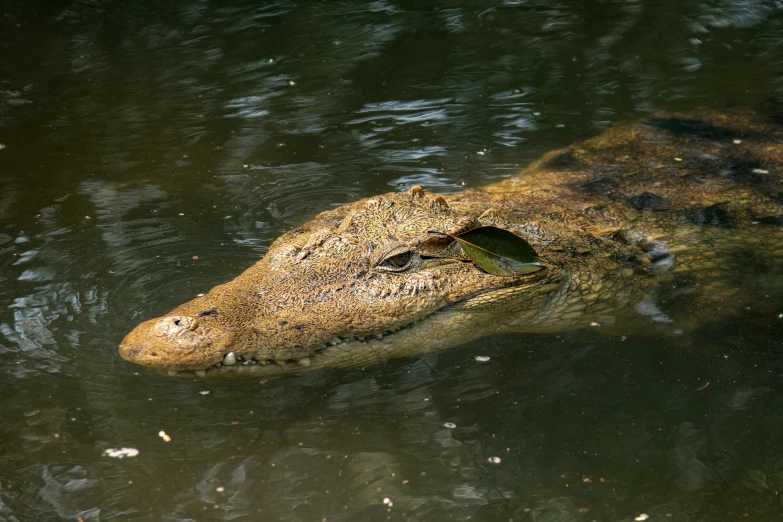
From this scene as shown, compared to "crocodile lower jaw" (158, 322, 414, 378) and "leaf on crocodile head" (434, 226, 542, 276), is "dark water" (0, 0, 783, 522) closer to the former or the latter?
"crocodile lower jaw" (158, 322, 414, 378)

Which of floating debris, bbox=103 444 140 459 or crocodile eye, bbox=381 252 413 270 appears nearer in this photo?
floating debris, bbox=103 444 140 459

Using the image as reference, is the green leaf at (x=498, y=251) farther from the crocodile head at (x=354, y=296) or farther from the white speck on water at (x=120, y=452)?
the white speck on water at (x=120, y=452)

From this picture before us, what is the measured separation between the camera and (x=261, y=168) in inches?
262

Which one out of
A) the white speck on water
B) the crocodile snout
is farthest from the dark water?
the crocodile snout

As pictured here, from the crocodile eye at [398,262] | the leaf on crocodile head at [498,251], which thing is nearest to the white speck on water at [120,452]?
the crocodile eye at [398,262]

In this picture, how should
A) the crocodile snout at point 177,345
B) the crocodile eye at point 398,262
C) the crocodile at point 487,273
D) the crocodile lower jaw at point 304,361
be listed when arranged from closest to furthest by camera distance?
the crocodile snout at point 177,345
the crocodile lower jaw at point 304,361
the crocodile at point 487,273
the crocodile eye at point 398,262

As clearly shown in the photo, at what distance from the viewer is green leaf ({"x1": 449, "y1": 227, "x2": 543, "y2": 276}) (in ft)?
14.2

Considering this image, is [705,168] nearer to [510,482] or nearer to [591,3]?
[510,482]

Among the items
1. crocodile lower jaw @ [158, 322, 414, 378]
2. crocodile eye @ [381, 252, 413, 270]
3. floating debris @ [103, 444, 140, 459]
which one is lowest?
floating debris @ [103, 444, 140, 459]

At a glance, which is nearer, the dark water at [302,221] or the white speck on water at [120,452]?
the dark water at [302,221]

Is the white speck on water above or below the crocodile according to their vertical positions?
below

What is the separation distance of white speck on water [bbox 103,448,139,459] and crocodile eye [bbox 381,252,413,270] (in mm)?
1675

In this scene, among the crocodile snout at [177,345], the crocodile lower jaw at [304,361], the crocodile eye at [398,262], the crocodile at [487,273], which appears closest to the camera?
the crocodile snout at [177,345]

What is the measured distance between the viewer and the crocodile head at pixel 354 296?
3766mm
